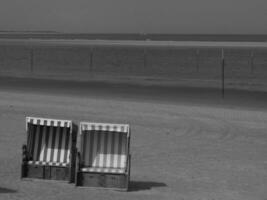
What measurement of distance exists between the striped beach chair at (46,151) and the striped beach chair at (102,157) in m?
0.30

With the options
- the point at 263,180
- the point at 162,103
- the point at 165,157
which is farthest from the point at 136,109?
the point at 263,180

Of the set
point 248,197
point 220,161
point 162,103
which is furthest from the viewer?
point 162,103

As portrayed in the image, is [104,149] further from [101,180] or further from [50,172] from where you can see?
[50,172]

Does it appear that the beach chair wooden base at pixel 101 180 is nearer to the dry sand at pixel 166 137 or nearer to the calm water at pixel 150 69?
the dry sand at pixel 166 137

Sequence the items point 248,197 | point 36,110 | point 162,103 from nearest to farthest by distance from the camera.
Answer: point 248,197, point 36,110, point 162,103

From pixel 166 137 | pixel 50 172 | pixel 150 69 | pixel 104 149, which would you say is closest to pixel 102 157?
pixel 104 149

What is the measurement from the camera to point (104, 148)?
12562 millimetres

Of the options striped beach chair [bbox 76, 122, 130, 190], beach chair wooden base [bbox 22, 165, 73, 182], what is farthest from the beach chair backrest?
beach chair wooden base [bbox 22, 165, 73, 182]

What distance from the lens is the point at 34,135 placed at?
13000 millimetres

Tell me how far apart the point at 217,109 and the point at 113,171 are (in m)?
13.6

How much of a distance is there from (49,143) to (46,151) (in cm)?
15

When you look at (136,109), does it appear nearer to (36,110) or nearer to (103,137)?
(36,110)

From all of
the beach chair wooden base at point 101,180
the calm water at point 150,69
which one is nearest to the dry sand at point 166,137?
the beach chair wooden base at point 101,180

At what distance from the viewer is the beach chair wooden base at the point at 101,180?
1241 centimetres
